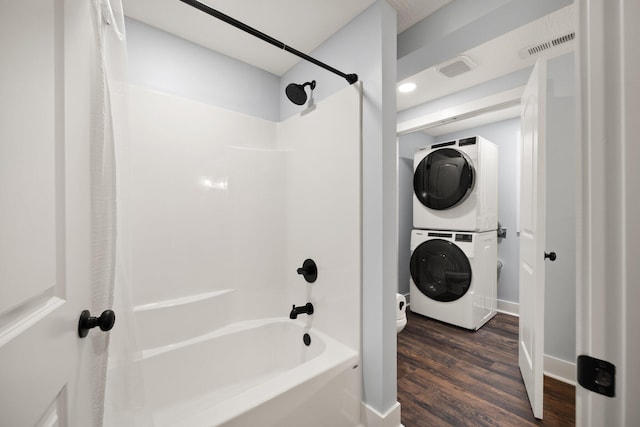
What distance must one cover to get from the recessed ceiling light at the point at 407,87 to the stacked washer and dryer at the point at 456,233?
0.85m

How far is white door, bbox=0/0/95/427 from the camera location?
1.34 feet

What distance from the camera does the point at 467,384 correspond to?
1927 mm

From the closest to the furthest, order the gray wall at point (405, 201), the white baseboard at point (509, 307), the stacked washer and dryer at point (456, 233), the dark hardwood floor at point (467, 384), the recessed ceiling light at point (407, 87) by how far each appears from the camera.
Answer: the dark hardwood floor at point (467, 384) → the recessed ceiling light at point (407, 87) → the stacked washer and dryer at point (456, 233) → the white baseboard at point (509, 307) → the gray wall at point (405, 201)

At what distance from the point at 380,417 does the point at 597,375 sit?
120 centimetres

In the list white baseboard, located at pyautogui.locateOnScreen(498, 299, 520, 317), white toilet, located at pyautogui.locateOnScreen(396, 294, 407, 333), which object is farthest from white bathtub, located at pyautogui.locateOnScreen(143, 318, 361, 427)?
white baseboard, located at pyautogui.locateOnScreen(498, 299, 520, 317)

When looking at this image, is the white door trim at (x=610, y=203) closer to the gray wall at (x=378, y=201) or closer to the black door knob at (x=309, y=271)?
the gray wall at (x=378, y=201)

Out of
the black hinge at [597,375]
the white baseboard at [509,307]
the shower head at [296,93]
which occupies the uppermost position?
the shower head at [296,93]

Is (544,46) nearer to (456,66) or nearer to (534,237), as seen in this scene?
(456,66)

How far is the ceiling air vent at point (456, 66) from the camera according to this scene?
6.92 ft

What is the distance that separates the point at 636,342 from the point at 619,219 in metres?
0.23

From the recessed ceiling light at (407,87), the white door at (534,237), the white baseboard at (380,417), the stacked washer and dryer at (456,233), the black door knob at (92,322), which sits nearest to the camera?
the black door knob at (92,322)

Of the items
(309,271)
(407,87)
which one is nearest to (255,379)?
(309,271)

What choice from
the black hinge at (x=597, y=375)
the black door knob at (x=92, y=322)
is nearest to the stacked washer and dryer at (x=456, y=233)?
the black hinge at (x=597, y=375)

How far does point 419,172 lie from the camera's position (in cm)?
329
